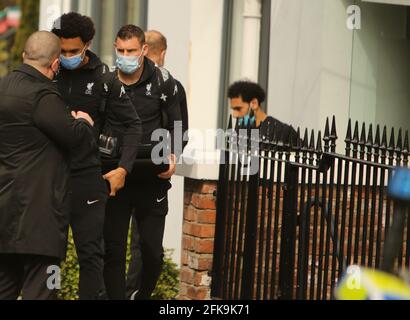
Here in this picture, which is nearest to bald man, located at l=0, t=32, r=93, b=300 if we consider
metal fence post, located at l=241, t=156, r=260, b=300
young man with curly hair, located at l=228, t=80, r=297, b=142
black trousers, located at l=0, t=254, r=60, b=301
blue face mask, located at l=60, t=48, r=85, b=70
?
black trousers, located at l=0, t=254, r=60, b=301

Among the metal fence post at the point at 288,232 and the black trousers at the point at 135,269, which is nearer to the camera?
the metal fence post at the point at 288,232

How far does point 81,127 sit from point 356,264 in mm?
2153

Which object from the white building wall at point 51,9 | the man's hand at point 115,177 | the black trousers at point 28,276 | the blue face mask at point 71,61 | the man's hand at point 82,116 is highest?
the white building wall at point 51,9

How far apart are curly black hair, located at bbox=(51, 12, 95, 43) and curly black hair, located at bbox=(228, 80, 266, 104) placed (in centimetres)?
238

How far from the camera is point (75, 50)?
8.66 m

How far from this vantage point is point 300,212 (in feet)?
30.9

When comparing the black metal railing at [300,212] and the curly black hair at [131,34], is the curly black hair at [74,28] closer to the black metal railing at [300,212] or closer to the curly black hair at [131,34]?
the curly black hair at [131,34]

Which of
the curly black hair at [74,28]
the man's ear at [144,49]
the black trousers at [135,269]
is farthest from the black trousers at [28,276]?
the black trousers at [135,269]

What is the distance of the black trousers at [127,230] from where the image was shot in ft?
30.2

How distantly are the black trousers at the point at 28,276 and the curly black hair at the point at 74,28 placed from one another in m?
1.73

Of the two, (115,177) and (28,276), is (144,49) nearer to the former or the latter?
(115,177)

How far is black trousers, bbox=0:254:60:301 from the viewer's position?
763cm

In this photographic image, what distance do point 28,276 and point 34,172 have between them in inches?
24.7

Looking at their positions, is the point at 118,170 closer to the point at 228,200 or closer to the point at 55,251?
the point at 55,251
